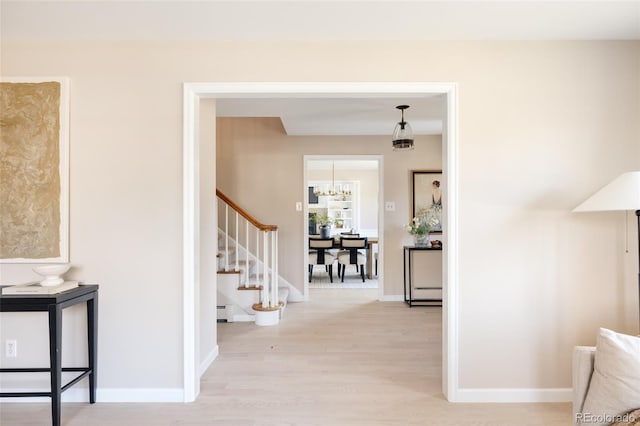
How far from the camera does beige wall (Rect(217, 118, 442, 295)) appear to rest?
531 centimetres

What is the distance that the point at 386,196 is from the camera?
215 inches

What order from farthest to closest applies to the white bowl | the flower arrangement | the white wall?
the flower arrangement → the white wall → the white bowl

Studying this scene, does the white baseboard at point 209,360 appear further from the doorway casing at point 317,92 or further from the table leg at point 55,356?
Result: the table leg at point 55,356

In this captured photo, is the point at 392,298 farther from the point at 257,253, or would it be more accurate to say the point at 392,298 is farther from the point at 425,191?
the point at 257,253

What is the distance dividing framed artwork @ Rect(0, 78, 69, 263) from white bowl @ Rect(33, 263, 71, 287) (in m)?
0.17

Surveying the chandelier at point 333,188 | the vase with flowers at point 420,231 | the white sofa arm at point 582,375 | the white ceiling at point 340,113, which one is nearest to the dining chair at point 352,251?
the vase with flowers at point 420,231

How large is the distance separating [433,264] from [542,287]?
8.68ft

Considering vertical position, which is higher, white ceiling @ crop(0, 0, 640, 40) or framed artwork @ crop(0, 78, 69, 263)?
white ceiling @ crop(0, 0, 640, 40)

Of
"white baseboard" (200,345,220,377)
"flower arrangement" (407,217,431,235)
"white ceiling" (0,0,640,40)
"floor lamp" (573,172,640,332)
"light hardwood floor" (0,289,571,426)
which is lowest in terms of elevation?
"light hardwood floor" (0,289,571,426)

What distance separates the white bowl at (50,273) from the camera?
2.16 m

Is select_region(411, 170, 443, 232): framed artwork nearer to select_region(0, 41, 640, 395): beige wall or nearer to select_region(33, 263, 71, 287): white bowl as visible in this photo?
select_region(0, 41, 640, 395): beige wall

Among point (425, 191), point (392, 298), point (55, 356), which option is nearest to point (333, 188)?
point (425, 191)

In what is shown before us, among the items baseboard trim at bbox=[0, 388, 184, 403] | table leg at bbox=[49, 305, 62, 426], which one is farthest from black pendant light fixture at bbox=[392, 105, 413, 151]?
table leg at bbox=[49, 305, 62, 426]

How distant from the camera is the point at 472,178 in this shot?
2393 millimetres
